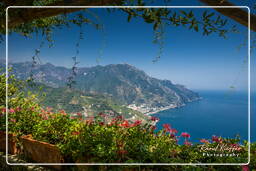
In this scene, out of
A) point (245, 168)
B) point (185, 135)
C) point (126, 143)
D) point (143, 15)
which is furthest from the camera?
point (185, 135)

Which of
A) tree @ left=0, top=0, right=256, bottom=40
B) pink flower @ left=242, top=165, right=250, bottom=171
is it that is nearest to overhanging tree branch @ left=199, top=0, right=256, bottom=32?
tree @ left=0, top=0, right=256, bottom=40

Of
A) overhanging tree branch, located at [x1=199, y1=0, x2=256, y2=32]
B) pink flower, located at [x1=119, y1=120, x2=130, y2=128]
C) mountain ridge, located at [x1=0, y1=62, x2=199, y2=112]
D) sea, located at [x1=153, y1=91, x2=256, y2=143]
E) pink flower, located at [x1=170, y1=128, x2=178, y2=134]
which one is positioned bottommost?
pink flower, located at [x1=170, y1=128, x2=178, y2=134]

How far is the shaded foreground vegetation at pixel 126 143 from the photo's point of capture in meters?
2.30

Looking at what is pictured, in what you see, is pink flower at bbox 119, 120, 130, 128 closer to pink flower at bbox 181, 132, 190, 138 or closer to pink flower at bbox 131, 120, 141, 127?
pink flower at bbox 131, 120, 141, 127

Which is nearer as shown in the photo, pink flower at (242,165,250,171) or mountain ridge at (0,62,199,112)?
pink flower at (242,165,250,171)

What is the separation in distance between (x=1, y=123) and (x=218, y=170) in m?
3.28

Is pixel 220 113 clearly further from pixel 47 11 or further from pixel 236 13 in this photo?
pixel 47 11

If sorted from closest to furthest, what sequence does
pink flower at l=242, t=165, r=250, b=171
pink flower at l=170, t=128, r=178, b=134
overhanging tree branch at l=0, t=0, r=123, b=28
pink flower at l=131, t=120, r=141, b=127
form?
overhanging tree branch at l=0, t=0, r=123, b=28
pink flower at l=242, t=165, r=250, b=171
pink flower at l=170, t=128, r=178, b=134
pink flower at l=131, t=120, r=141, b=127

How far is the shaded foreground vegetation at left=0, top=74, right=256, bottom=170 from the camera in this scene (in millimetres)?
2305

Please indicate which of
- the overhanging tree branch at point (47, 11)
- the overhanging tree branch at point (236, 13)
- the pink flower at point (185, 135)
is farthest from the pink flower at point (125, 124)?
the overhanging tree branch at point (236, 13)

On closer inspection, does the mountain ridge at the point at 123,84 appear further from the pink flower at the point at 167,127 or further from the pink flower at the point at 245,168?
the pink flower at the point at 245,168

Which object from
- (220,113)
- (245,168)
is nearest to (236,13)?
(220,113)

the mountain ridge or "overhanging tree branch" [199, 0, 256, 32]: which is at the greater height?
"overhanging tree branch" [199, 0, 256, 32]

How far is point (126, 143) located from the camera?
2484 millimetres
